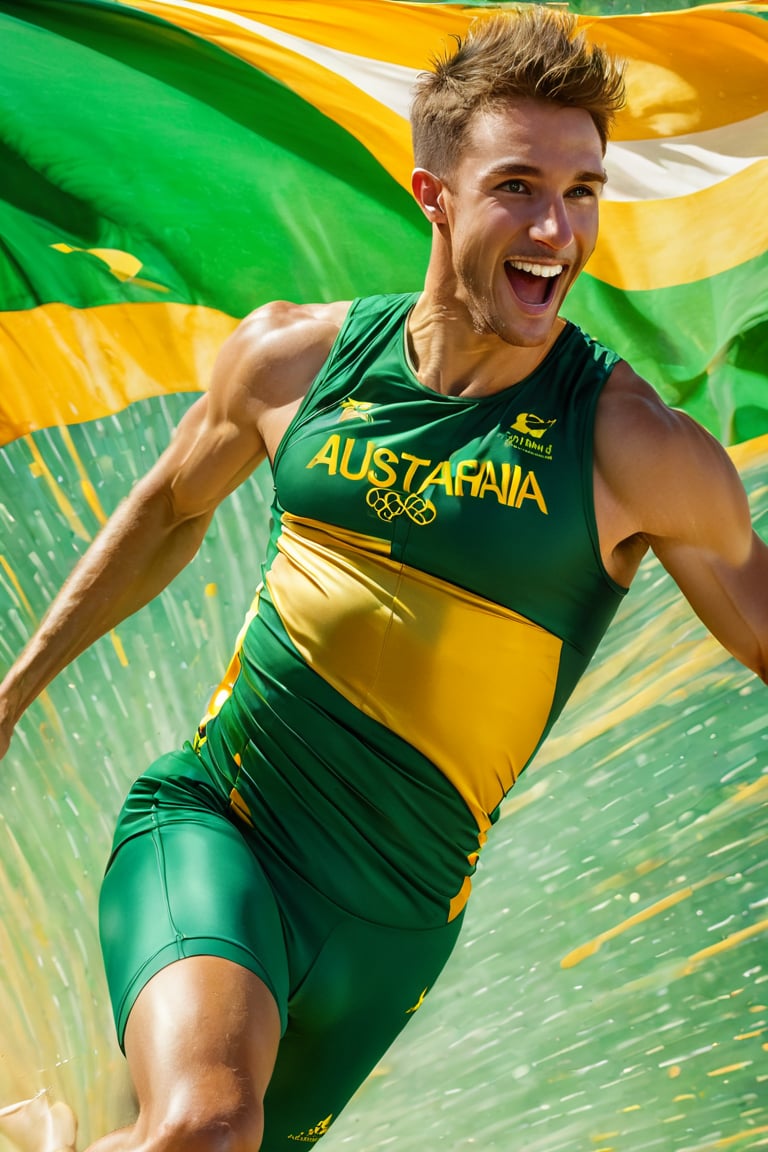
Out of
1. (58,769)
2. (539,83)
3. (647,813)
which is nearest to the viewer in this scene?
(539,83)

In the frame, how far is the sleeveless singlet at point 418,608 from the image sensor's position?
1789 millimetres

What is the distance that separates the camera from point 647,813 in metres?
2.56

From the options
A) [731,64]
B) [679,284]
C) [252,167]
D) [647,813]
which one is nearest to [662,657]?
[647,813]

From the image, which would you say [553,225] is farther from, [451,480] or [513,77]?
[451,480]

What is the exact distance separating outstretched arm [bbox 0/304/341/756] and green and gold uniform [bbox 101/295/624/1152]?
87mm

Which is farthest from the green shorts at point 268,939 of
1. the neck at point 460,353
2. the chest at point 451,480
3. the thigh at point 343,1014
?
the neck at point 460,353

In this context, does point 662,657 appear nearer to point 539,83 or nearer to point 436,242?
point 436,242

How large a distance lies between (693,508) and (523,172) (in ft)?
1.59

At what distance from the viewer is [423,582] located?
1838 millimetres

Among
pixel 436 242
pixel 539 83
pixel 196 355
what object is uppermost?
pixel 539 83

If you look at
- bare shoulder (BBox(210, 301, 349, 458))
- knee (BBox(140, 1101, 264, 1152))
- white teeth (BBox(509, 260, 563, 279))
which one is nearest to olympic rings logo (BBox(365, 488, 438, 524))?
bare shoulder (BBox(210, 301, 349, 458))

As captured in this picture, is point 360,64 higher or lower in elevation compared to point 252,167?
higher

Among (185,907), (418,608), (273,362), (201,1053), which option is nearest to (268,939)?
(185,907)

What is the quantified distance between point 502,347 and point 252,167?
49.6 inches
